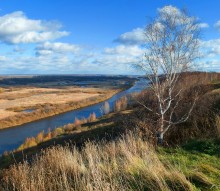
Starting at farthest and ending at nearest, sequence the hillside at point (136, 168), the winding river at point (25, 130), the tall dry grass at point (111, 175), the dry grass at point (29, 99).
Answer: the dry grass at point (29, 99)
the winding river at point (25, 130)
the hillside at point (136, 168)
the tall dry grass at point (111, 175)

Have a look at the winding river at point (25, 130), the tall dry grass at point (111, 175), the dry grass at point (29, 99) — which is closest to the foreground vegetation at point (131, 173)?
the tall dry grass at point (111, 175)

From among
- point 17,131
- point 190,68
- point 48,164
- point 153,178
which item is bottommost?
point 17,131

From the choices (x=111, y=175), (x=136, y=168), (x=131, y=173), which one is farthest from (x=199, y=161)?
(x=111, y=175)

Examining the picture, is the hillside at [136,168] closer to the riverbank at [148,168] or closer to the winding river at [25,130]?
the riverbank at [148,168]

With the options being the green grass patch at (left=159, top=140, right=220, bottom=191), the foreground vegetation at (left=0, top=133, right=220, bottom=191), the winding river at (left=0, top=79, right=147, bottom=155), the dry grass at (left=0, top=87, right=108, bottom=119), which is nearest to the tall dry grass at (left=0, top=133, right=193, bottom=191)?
the foreground vegetation at (left=0, top=133, right=220, bottom=191)

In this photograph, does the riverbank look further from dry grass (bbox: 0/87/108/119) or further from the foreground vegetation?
dry grass (bbox: 0/87/108/119)

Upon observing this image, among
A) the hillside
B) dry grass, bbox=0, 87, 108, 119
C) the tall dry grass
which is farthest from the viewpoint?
dry grass, bbox=0, 87, 108, 119

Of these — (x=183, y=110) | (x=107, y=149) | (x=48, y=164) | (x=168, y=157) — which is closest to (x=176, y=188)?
(x=168, y=157)

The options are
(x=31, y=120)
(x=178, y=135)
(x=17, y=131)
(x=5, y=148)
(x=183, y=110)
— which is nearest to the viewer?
(x=178, y=135)

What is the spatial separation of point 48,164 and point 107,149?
172cm

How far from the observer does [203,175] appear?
614 cm

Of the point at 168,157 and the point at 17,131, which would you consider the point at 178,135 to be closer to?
the point at 168,157

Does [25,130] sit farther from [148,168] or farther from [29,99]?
[29,99]

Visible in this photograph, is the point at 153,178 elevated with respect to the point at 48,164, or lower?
elevated
